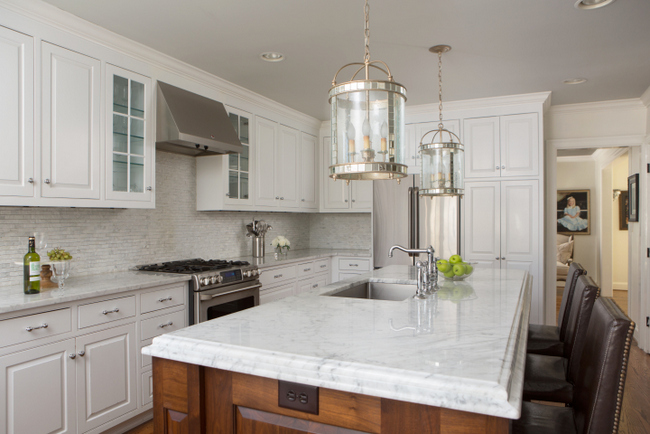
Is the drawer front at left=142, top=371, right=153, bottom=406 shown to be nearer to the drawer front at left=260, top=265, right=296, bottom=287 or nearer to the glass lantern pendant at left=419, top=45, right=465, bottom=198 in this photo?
the drawer front at left=260, top=265, right=296, bottom=287

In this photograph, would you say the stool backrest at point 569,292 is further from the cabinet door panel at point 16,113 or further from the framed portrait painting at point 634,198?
the cabinet door panel at point 16,113

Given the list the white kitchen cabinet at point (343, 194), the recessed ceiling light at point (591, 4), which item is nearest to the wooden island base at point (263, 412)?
the recessed ceiling light at point (591, 4)

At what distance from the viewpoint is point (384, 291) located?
2713mm

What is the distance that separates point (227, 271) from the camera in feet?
10.7

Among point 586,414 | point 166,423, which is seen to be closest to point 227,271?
point 166,423

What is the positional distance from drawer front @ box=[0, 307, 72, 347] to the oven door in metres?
0.88

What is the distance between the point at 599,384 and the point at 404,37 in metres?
2.40

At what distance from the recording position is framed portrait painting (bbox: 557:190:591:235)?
8.55 meters

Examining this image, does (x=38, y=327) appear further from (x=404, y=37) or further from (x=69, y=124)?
(x=404, y=37)

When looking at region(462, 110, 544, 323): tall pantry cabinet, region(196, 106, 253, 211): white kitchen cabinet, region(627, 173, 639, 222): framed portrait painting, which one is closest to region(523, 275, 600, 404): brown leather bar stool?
region(462, 110, 544, 323): tall pantry cabinet

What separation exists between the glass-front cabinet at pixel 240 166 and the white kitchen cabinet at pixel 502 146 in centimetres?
224

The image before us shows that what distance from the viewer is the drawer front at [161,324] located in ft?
8.98

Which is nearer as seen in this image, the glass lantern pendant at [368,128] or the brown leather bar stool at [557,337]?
the glass lantern pendant at [368,128]

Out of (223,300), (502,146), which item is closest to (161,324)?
(223,300)
